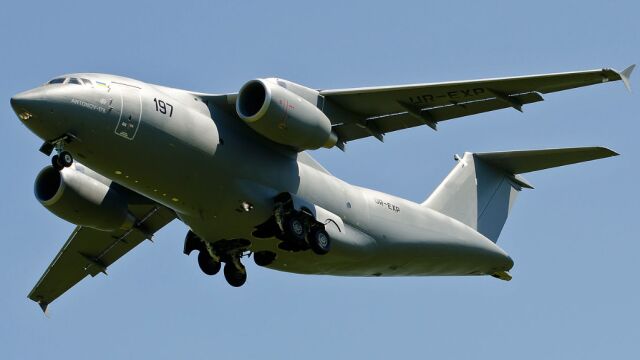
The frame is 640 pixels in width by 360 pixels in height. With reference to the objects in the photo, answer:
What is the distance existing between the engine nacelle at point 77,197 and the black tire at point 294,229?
2.67 metres

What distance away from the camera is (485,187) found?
20094 millimetres

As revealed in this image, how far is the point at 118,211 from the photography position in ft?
57.9

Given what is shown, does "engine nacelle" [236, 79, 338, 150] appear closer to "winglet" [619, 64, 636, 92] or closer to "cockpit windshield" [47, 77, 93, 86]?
"cockpit windshield" [47, 77, 93, 86]

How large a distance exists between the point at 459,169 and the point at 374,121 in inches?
116

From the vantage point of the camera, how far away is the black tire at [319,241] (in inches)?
660

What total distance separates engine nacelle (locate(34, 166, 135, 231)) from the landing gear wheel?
177 centimetres

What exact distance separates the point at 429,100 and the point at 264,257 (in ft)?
10.5

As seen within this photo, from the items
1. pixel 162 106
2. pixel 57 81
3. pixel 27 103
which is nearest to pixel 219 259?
pixel 162 106

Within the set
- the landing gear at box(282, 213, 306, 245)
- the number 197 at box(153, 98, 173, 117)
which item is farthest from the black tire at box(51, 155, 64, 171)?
the landing gear at box(282, 213, 306, 245)

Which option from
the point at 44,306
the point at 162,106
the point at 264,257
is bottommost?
the point at 44,306

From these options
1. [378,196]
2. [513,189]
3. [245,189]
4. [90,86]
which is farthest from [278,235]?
[513,189]

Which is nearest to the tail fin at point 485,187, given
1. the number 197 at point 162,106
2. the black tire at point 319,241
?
the black tire at point 319,241

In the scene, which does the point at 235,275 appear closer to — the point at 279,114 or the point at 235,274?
the point at 235,274

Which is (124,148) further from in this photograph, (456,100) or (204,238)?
(456,100)
